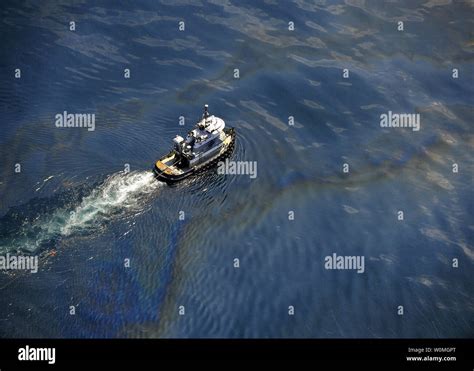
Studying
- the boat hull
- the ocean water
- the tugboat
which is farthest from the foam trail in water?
the tugboat

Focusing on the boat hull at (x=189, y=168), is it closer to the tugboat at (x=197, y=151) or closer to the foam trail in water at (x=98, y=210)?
the tugboat at (x=197, y=151)

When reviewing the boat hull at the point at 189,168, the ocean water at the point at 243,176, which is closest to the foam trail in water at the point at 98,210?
the ocean water at the point at 243,176

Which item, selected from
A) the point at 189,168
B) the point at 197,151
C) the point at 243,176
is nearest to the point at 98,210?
the point at 189,168
